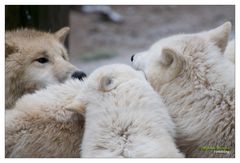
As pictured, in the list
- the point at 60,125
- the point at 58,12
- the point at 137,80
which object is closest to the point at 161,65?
the point at 137,80

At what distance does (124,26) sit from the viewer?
546 inches

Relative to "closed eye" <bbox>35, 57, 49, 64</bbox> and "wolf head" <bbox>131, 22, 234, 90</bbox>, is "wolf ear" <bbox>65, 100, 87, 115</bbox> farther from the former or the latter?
"closed eye" <bbox>35, 57, 49, 64</bbox>

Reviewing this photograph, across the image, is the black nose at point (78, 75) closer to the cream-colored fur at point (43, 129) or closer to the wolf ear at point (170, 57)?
the cream-colored fur at point (43, 129)

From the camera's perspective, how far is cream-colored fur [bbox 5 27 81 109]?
4.28 m

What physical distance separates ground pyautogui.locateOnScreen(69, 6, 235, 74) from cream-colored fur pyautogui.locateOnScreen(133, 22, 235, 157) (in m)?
6.24

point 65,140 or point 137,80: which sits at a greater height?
point 137,80

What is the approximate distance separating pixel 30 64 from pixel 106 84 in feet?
3.73

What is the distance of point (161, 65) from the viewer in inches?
148

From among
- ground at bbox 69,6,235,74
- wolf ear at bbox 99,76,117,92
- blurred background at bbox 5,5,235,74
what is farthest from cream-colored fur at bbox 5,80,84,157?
ground at bbox 69,6,235,74

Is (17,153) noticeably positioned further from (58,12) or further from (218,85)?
(58,12)

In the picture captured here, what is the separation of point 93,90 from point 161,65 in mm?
571

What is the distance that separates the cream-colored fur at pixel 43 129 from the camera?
3514 mm

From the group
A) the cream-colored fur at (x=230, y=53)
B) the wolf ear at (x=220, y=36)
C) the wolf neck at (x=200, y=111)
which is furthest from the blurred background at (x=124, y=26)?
the wolf neck at (x=200, y=111)

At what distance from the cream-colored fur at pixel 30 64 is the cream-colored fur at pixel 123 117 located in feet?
2.90
